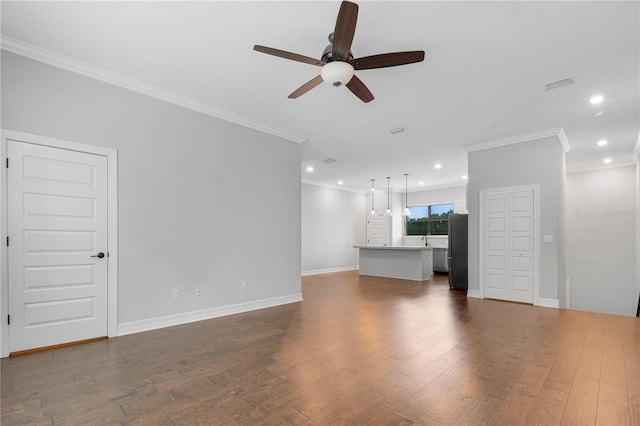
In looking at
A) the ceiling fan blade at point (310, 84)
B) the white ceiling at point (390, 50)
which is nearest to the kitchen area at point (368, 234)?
the white ceiling at point (390, 50)

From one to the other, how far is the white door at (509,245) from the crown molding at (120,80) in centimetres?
441

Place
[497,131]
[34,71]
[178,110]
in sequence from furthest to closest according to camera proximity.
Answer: [497,131], [178,110], [34,71]

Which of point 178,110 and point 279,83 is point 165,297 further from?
point 279,83

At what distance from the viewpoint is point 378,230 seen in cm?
1140

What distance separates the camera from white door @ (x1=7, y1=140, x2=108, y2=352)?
9.96 feet

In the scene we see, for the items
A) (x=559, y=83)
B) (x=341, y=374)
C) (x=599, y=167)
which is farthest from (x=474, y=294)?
(x=599, y=167)

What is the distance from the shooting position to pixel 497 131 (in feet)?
17.5

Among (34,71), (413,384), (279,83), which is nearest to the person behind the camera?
(413,384)

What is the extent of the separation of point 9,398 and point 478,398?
3.38 metres

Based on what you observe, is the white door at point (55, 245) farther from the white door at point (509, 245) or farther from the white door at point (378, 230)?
the white door at point (378, 230)

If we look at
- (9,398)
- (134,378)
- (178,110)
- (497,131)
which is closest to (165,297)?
(134,378)

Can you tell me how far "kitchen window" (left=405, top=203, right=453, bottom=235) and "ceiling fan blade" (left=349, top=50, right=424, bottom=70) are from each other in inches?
352

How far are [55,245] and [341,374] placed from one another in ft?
10.5

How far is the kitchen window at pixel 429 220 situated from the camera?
1085cm
